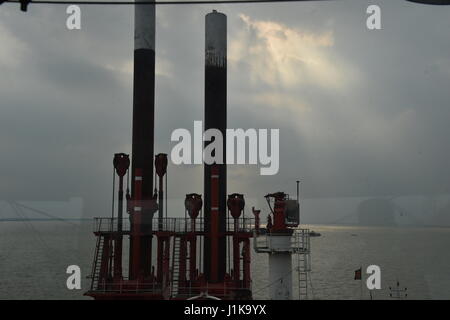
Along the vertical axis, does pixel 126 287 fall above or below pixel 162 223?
below

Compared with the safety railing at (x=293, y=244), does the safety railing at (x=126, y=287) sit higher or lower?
lower

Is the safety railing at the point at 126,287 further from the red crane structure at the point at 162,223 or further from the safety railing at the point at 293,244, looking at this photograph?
the safety railing at the point at 293,244

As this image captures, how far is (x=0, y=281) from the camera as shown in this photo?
67.7 m

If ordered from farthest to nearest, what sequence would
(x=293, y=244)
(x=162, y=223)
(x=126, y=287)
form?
(x=162, y=223)
(x=126, y=287)
(x=293, y=244)

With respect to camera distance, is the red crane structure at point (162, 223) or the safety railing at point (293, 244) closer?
the safety railing at point (293, 244)

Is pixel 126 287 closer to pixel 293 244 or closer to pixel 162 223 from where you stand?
pixel 162 223

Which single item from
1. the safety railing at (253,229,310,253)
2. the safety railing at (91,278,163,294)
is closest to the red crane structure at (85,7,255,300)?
the safety railing at (91,278,163,294)

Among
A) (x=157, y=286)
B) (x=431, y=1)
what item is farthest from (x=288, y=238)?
(x=431, y=1)

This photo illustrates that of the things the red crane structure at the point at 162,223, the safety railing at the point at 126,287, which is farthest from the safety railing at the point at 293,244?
the safety railing at the point at 126,287

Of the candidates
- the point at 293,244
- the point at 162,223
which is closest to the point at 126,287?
the point at 162,223

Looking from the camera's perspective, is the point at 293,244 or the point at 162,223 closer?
the point at 293,244

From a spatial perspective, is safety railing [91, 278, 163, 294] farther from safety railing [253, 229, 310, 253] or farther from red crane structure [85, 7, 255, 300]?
safety railing [253, 229, 310, 253]
